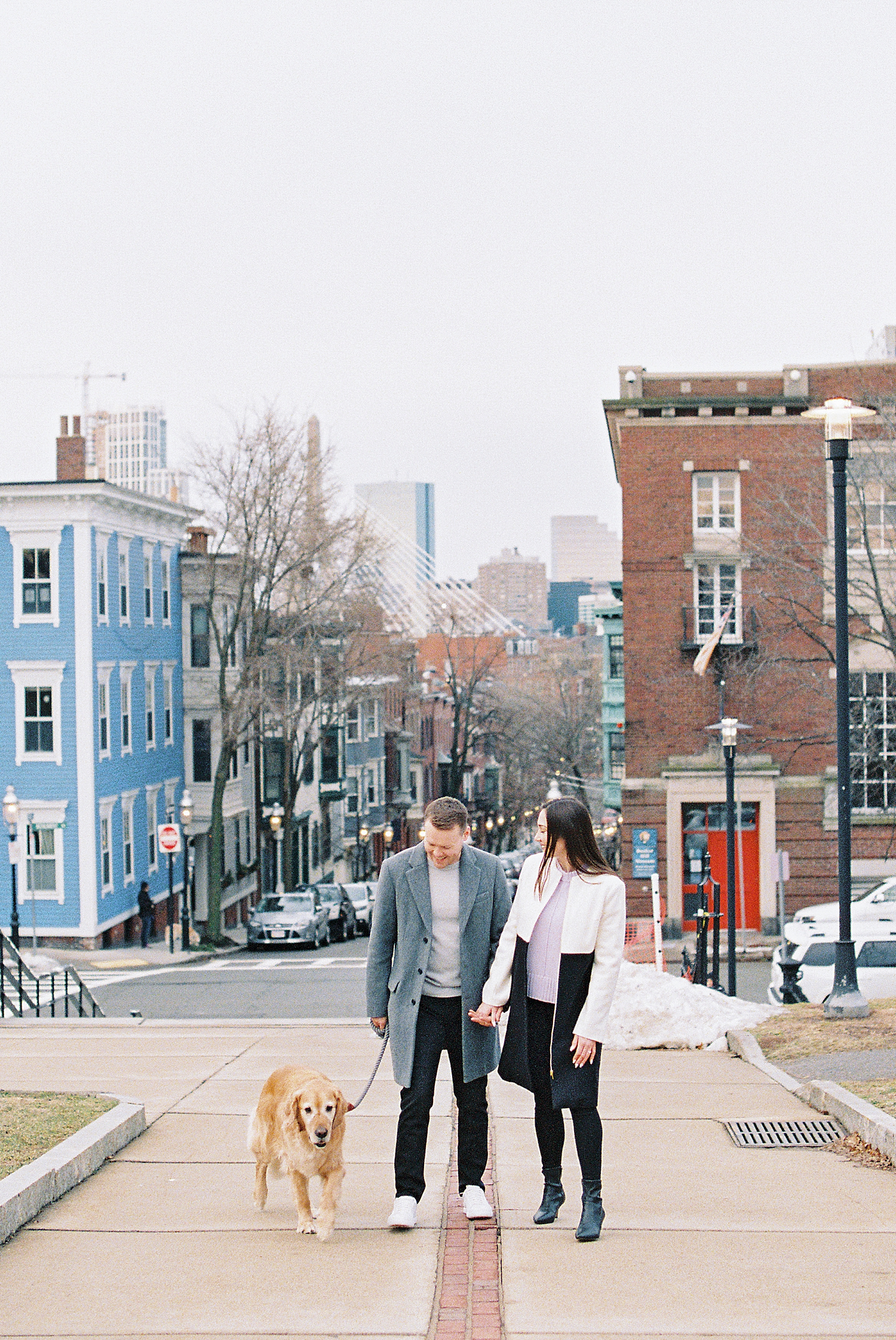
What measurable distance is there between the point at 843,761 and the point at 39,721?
89.5 feet

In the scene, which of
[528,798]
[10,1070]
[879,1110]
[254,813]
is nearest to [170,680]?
[254,813]

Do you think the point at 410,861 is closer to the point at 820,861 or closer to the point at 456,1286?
the point at 456,1286

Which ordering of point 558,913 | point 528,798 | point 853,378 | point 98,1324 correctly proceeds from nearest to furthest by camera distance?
point 98,1324, point 558,913, point 853,378, point 528,798

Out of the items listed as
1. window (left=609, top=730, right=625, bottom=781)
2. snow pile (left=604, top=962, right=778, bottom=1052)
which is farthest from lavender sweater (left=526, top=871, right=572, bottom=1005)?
window (left=609, top=730, right=625, bottom=781)

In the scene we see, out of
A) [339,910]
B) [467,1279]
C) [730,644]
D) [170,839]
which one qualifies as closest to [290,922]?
[339,910]

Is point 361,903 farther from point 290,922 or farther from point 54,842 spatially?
point 54,842

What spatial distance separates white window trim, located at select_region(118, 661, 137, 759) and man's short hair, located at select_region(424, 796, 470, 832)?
34.8 meters

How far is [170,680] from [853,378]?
22.5m

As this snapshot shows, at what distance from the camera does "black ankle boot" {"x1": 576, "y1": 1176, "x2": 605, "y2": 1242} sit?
6.22 metres

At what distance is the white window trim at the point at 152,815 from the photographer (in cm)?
4284

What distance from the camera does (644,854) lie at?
1315 inches

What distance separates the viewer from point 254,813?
53625 millimetres

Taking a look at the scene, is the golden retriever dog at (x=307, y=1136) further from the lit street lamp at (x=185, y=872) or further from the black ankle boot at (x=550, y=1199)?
the lit street lamp at (x=185, y=872)

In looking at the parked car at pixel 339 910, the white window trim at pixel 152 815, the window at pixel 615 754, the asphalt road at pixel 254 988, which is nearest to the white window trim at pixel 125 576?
the white window trim at pixel 152 815
